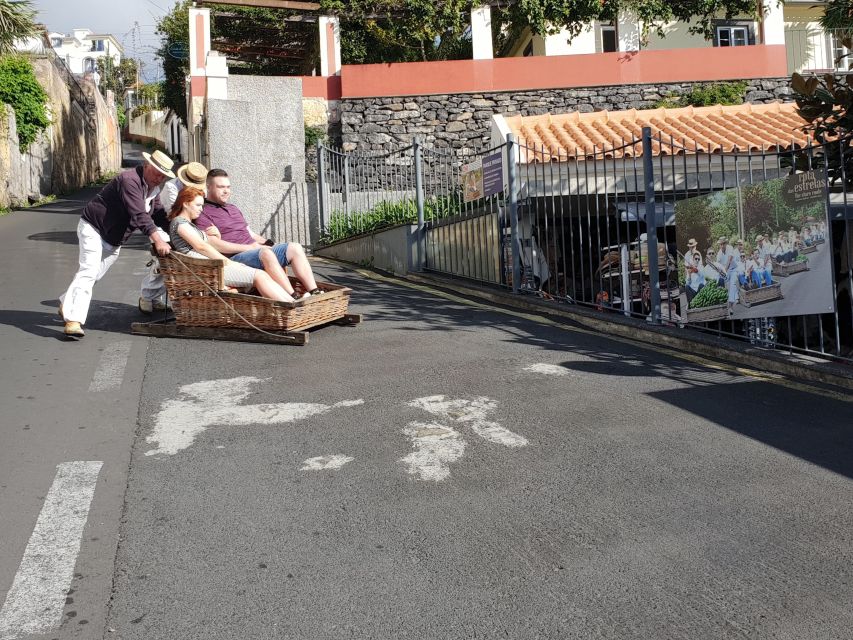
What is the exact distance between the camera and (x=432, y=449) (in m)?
4.93

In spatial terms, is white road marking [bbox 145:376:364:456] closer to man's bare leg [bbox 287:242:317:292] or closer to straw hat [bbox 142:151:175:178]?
man's bare leg [bbox 287:242:317:292]

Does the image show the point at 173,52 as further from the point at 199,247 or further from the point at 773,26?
the point at 199,247

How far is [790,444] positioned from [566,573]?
2086 millimetres

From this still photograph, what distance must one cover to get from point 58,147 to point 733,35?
23.5 m

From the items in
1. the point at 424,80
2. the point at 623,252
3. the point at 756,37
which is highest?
the point at 756,37

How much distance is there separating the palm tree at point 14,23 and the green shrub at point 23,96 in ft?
9.47

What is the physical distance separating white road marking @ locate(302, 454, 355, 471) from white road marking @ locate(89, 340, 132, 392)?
7.45ft

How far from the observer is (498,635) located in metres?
2.97

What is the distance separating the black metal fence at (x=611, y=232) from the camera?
24.0ft

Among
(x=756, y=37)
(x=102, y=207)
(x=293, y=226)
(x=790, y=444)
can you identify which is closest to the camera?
(x=790, y=444)

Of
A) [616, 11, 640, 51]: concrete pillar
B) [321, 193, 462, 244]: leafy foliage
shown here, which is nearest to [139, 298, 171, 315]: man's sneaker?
[321, 193, 462, 244]: leafy foliage

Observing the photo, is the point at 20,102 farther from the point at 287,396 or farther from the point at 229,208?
the point at 287,396

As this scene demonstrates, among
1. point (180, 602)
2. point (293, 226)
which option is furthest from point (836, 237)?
point (293, 226)

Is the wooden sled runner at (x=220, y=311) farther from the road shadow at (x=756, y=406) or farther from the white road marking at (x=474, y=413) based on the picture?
the road shadow at (x=756, y=406)
